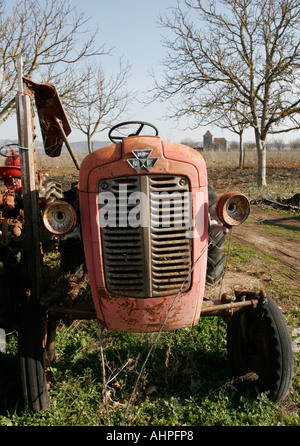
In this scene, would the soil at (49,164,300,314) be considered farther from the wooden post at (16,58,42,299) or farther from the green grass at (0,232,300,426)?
the wooden post at (16,58,42,299)

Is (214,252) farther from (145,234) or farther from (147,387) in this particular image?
(145,234)

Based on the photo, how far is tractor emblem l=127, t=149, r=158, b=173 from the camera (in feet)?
7.49

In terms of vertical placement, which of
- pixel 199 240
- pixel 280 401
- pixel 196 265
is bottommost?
pixel 280 401

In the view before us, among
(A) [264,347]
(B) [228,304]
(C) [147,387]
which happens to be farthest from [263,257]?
(C) [147,387]

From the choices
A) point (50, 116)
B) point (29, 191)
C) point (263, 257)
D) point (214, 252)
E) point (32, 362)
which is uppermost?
point (50, 116)

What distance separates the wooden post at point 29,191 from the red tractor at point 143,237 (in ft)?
A: 1.72

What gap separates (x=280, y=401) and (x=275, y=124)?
12.9 metres

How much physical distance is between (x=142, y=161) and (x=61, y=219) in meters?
0.71

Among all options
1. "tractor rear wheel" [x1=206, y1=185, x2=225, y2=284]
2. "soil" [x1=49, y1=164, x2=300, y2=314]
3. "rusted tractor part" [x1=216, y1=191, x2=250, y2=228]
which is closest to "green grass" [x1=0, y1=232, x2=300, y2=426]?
"tractor rear wheel" [x1=206, y1=185, x2=225, y2=284]

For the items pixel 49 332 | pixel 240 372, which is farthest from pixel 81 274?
pixel 240 372

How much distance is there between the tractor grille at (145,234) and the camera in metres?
2.31

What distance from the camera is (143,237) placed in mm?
2312

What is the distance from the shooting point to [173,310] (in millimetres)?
2453
